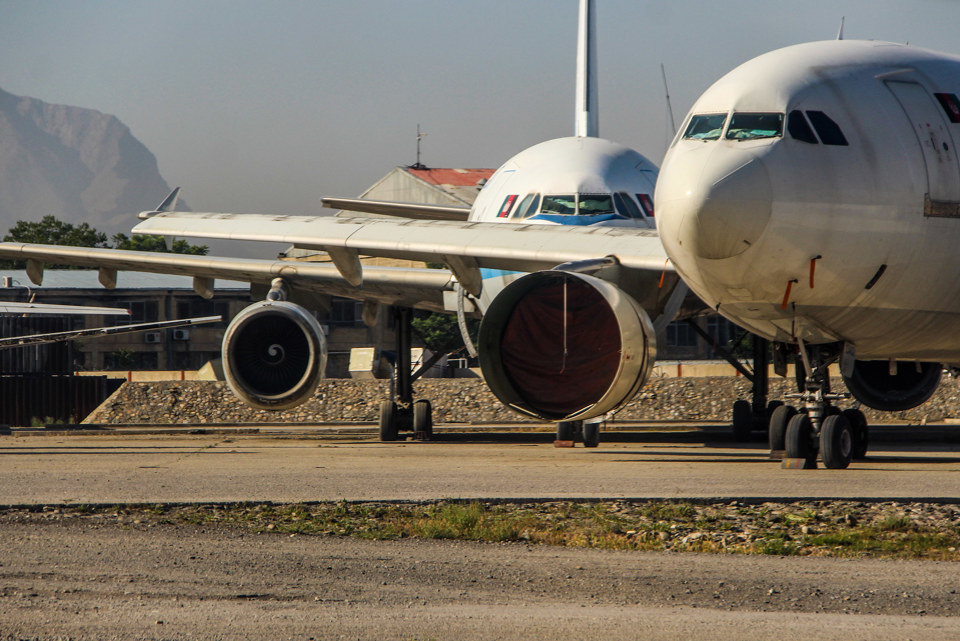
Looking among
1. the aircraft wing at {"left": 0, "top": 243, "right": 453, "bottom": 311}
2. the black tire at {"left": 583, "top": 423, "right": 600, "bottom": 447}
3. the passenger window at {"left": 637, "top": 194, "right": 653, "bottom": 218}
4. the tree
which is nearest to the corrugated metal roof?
the tree

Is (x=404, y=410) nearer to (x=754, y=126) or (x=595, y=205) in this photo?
(x=595, y=205)

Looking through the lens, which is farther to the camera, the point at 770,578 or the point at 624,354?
the point at 624,354

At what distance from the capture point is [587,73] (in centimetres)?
2234

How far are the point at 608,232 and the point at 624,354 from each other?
120 inches

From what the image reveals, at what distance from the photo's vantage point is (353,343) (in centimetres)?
6644

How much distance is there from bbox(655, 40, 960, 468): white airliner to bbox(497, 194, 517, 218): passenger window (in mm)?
5232

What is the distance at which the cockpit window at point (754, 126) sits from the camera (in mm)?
10117

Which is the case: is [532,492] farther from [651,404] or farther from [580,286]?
[651,404]

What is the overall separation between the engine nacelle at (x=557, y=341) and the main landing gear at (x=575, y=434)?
333 cm

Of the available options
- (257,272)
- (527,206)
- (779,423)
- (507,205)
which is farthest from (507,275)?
(257,272)

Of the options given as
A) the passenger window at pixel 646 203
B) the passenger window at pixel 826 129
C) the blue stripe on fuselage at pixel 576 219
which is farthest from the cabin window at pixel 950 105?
the passenger window at pixel 646 203

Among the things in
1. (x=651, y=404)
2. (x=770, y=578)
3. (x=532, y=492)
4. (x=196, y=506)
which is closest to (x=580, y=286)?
(x=532, y=492)

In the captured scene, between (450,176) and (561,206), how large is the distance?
63.6m

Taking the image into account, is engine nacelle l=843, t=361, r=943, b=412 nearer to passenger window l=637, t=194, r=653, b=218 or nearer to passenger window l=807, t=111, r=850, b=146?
passenger window l=637, t=194, r=653, b=218
